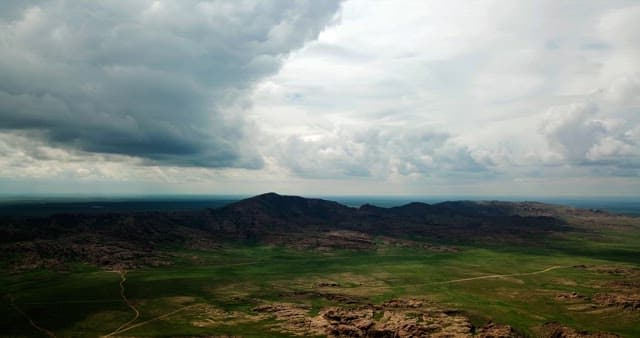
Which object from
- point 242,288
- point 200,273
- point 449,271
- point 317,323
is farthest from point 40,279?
point 449,271

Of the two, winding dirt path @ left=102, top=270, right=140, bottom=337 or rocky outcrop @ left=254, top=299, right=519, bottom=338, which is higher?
winding dirt path @ left=102, top=270, right=140, bottom=337

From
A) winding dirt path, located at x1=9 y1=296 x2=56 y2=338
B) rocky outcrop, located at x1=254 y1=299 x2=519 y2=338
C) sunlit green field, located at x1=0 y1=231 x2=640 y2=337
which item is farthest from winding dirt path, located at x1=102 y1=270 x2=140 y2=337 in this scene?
rocky outcrop, located at x1=254 y1=299 x2=519 y2=338

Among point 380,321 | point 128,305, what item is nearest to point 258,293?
point 128,305

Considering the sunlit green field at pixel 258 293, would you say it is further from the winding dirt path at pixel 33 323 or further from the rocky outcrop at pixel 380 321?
the rocky outcrop at pixel 380 321

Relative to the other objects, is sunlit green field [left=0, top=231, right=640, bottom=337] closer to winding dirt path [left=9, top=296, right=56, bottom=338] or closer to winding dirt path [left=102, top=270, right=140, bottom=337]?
winding dirt path [left=9, top=296, right=56, bottom=338]

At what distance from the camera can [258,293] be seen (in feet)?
454

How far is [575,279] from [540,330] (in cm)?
7654

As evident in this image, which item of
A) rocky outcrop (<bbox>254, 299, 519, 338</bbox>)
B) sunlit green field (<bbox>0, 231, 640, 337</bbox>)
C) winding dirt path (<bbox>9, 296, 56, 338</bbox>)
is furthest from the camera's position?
sunlit green field (<bbox>0, 231, 640, 337</bbox>)

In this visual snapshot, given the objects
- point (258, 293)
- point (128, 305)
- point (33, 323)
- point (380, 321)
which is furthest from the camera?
point (258, 293)

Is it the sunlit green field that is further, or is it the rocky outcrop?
the sunlit green field

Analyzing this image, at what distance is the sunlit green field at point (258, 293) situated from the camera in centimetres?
10350

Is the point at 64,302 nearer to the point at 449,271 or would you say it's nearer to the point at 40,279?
the point at 40,279

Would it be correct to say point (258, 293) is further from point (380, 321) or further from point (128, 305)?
point (380, 321)

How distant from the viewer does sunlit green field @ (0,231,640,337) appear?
10350cm
